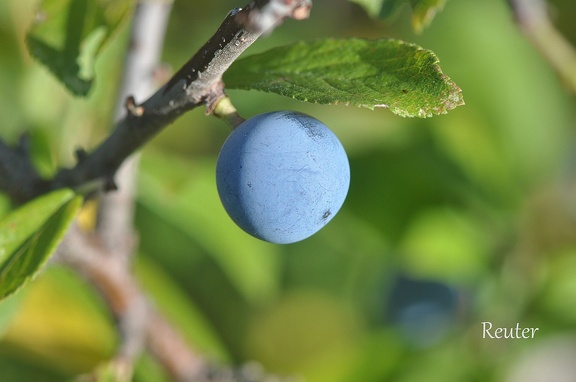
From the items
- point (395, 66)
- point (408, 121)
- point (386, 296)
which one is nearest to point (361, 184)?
point (408, 121)

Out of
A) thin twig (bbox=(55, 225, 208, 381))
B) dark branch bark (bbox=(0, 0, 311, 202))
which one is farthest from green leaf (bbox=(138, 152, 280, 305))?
dark branch bark (bbox=(0, 0, 311, 202))

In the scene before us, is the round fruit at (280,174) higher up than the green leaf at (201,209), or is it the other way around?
the round fruit at (280,174)

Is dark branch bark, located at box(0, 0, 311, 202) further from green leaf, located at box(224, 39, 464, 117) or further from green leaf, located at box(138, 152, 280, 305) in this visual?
green leaf, located at box(138, 152, 280, 305)

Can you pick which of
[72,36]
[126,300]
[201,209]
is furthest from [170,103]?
[201,209]

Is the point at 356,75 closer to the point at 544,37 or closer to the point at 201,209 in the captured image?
the point at 201,209

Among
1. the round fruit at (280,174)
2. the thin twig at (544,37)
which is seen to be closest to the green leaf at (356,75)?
the round fruit at (280,174)

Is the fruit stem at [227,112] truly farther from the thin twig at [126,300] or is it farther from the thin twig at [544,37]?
the thin twig at [544,37]
